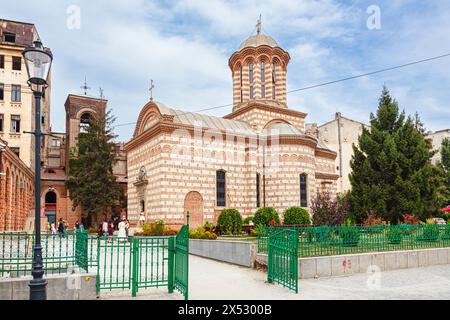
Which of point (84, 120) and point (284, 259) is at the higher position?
point (84, 120)

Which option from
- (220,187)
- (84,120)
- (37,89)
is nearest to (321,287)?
(37,89)

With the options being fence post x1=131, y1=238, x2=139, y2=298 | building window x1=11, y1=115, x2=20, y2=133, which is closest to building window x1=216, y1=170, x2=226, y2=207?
fence post x1=131, y1=238, x2=139, y2=298

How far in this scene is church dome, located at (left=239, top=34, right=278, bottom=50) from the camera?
29.5m

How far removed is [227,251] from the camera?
43.8 feet

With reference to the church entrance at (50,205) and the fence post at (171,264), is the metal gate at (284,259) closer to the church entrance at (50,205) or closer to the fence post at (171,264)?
the fence post at (171,264)

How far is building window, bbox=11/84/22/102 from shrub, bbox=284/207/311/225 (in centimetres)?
2597

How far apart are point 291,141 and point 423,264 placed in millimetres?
14499

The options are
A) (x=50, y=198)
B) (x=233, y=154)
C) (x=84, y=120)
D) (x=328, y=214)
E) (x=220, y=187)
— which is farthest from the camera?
(x=84, y=120)

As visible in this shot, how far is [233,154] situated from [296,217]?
6.58m

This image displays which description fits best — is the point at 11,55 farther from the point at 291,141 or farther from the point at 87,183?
the point at 291,141

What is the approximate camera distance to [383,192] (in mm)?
21781

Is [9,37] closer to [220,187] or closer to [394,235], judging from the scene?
[220,187]

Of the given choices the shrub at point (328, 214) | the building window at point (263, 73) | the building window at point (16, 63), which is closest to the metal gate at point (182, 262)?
the shrub at point (328, 214)
